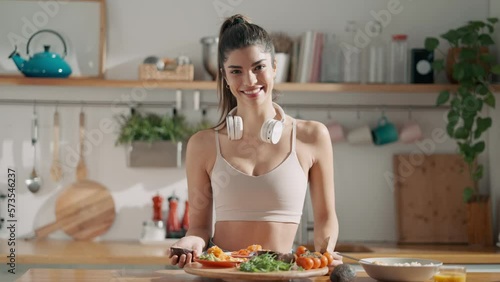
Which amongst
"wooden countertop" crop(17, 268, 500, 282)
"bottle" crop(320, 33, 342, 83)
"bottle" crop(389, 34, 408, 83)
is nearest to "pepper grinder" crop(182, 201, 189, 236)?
"bottle" crop(320, 33, 342, 83)

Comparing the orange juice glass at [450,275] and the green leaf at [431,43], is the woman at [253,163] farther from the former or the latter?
the green leaf at [431,43]

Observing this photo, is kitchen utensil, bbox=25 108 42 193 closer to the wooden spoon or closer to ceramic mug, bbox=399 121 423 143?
the wooden spoon

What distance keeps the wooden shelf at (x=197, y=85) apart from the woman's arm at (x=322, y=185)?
1673 millimetres

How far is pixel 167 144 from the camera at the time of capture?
4418 millimetres

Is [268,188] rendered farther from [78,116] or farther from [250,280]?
[78,116]

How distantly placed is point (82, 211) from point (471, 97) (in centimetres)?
210

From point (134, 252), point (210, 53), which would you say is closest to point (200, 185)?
point (134, 252)

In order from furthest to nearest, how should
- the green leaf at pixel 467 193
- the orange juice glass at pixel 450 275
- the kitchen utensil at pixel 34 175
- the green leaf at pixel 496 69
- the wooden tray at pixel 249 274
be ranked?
the kitchen utensil at pixel 34 175
the green leaf at pixel 467 193
the green leaf at pixel 496 69
the orange juice glass at pixel 450 275
the wooden tray at pixel 249 274

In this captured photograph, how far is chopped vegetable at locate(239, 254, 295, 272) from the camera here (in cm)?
191

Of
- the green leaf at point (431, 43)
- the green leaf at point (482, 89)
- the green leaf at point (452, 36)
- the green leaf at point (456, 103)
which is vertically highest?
the green leaf at point (452, 36)

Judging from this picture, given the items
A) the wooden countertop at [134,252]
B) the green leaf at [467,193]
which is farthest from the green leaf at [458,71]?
the wooden countertop at [134,252]

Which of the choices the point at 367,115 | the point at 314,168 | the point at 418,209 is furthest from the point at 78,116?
the point at 314,168

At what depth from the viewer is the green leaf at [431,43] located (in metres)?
4.34

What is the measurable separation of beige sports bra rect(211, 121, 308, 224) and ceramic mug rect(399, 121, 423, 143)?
6.89 feet
